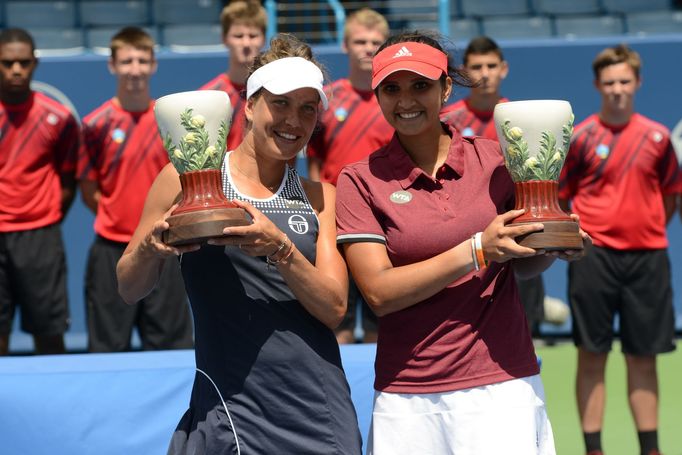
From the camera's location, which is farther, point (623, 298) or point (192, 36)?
point (192, 36)

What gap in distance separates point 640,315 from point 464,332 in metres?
3.00

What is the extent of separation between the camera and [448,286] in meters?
2.74

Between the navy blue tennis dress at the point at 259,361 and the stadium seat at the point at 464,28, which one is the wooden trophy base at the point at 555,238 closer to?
the navy blue tennis dress at the point at 259,361

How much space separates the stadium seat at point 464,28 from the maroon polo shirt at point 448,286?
714 centimetres

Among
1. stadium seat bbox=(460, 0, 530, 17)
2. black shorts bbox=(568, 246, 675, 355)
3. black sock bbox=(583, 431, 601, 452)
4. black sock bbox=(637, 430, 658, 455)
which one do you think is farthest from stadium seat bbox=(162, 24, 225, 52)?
black sock bbox=(637, 430, 658, 455)

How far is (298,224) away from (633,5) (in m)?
8.53

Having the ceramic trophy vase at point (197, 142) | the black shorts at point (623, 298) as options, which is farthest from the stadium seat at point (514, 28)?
the ceramic trophy vase at point (197, 142)

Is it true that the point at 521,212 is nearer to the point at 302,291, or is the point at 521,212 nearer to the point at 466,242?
the point at 466,242

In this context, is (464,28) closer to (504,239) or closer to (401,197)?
(401,197)

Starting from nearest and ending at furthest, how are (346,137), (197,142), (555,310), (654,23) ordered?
(197,142)
(346,137)
(555,310)
(654,23)

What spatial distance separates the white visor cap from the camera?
2689 mm

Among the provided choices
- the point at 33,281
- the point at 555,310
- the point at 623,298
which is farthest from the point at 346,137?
the point at 555,310

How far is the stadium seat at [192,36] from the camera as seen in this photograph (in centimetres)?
955

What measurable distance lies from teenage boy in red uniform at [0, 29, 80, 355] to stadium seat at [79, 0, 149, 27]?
4269mm
